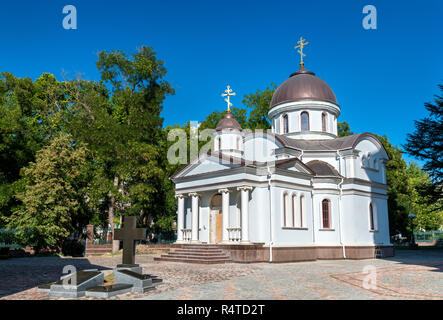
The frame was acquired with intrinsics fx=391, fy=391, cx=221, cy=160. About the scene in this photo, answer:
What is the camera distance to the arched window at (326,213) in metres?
24.5

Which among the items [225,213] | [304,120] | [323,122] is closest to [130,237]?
[225,213]

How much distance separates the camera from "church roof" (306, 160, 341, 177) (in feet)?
81.3

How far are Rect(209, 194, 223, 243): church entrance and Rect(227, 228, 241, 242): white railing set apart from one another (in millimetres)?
2160

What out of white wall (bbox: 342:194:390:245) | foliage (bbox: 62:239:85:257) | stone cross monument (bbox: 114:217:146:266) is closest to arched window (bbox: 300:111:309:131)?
white wall (bbox: 342:194:390:245)

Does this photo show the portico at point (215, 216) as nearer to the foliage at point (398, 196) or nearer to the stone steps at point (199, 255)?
the stone steps at point (199, 255)

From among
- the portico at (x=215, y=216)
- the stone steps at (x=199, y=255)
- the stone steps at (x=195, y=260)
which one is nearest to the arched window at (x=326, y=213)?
the portico at (x=215, y=216)

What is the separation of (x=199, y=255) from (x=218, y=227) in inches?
147

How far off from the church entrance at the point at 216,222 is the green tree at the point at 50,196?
923cm

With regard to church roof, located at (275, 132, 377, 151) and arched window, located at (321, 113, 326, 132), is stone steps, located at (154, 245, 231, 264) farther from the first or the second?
arched window, located at (321, 113, 326, 132)

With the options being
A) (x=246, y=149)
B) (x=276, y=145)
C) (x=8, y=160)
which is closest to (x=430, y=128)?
(x=276, y=145)

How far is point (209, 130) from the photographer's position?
132 ft

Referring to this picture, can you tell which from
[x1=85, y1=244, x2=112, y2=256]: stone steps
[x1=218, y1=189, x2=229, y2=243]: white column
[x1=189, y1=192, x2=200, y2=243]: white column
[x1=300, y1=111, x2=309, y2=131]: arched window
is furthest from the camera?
[x1=300, y1=111, x2=309, y2=131]: arched window
